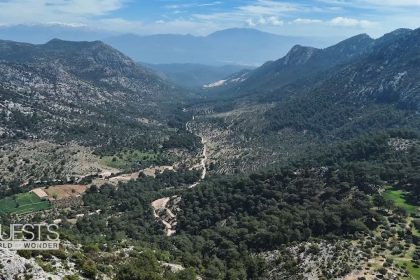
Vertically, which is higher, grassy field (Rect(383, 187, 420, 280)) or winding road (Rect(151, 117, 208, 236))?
grassy field (Rect(383, 187, 420, 280))

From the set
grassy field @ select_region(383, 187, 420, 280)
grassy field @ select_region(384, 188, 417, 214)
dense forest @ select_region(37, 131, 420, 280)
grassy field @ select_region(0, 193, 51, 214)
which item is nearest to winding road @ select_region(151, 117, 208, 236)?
dense forest @ select_region(37, 131, 420, 280)

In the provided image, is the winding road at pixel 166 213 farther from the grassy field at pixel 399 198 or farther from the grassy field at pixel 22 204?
the grassy field at pixel 399 198

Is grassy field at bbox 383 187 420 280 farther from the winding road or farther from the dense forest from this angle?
the winding road

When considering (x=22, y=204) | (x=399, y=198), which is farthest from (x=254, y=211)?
(x=22, y=204)

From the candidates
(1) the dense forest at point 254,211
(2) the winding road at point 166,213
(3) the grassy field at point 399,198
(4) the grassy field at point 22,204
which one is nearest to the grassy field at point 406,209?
(3) the grassy field at point 399,198

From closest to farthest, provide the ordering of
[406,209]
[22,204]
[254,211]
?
[406,209] < [254,211] < [22,204]

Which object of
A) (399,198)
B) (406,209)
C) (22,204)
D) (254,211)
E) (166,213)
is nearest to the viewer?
(406,209)

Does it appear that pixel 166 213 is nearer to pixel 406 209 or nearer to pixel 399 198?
pixel 399 198
